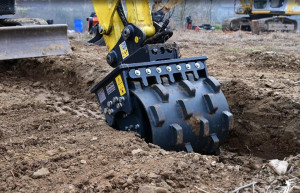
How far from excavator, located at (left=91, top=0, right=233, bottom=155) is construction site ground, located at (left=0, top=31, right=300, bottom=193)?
193 millimetres

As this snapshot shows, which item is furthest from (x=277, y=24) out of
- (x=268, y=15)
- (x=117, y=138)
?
(x=117, y=138)

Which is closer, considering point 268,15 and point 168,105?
point 168,105

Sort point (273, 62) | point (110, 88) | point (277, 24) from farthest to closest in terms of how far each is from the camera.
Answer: point (277, 24) → point (273, 62) → point (110, 88)

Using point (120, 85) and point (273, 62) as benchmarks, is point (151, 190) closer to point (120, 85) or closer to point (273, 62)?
point (120, 85)

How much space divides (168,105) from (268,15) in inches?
770

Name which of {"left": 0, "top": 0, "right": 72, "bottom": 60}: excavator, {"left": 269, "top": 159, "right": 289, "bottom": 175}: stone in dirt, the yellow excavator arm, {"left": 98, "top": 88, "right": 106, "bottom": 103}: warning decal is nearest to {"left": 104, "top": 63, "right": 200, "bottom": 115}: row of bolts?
{"left": 98, "top": 88, "right": 106, "bottom": 103}: warning decal

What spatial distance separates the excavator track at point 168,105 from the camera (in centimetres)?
312

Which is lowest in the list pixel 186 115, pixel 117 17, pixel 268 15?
pixel 268 15

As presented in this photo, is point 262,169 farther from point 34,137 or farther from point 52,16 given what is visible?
point 52,16

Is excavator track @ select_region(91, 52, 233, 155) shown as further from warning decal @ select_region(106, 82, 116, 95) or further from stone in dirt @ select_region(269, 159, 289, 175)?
stone in dirt @ select_region(269, 159, 289, 175)

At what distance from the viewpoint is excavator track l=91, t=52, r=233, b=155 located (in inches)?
123

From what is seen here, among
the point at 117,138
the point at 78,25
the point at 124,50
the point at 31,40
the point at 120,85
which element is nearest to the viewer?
the point at 117,138

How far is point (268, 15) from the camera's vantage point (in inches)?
833

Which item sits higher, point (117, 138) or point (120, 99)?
point (120, 99)
